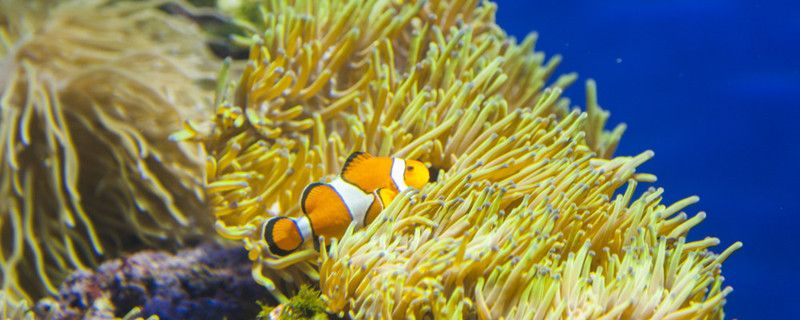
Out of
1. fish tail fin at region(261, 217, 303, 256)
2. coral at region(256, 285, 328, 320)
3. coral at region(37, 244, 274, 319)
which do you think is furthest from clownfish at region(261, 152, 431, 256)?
coral at region(37, 244, 274, 319)

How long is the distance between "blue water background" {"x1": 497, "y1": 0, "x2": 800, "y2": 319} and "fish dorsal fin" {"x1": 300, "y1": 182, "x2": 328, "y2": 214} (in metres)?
2.23

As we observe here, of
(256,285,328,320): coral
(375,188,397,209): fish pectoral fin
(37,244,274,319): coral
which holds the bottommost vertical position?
(37,244,274,319): coral

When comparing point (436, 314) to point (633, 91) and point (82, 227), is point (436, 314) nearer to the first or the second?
point (82, 227)

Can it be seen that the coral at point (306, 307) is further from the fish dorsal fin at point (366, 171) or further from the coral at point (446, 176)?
the fish dorsal fin at point (366, 171)

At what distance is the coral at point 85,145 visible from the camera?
2.05 meters

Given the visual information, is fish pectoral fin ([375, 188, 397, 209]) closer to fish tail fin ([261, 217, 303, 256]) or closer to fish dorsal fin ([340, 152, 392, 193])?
fish dorsal fin ([340, 152, 392, 193])

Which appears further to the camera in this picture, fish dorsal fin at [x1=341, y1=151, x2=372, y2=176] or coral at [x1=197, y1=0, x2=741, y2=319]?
fish dorsal fin at [x1=341, y1=151, x2=372, y2=176]

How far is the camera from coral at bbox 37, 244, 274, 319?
1608 mm

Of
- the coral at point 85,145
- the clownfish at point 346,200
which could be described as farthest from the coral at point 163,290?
the coral at point 85,145

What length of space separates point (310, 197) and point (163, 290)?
53 centimetres

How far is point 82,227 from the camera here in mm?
2217

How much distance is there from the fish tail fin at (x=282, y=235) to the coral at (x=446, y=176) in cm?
7

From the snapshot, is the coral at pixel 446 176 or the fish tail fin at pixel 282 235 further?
the fish tail fin at pixel 282 235

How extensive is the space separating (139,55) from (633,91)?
8.18 feet
